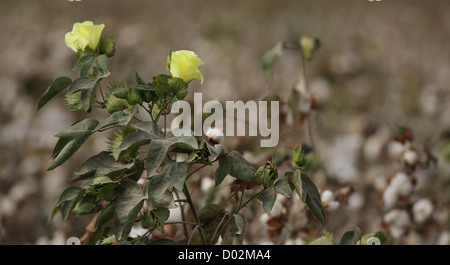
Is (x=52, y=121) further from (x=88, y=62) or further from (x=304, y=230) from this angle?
(x=88, y=62)

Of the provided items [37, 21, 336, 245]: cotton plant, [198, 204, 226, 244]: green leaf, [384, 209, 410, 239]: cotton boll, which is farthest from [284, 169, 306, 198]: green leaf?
[384, 209, 410, 239]: cotton boll

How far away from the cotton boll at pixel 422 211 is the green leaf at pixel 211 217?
2.57ft

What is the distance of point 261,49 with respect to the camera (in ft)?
11.1

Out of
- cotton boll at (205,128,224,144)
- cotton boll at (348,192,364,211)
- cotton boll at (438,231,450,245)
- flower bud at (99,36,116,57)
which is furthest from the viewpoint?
cotton boll at (348,192,364,211)

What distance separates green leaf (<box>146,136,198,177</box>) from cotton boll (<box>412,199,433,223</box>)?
3.13ft

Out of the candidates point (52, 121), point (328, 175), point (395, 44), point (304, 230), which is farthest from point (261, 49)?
point (304, 230)

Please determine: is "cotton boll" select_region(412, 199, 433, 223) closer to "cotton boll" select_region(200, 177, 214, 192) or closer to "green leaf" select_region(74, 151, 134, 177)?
"cotton boll" select_region(200, 177, 214, 192)

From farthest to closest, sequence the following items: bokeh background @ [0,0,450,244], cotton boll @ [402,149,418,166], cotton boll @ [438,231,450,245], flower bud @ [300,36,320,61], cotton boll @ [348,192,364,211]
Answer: cotton boll @ [348,192,364,211] < cotton boll @ [438,231,450,245] < bokeh background @ [0,0,450,244] < cotton boll @ [402,149,418,166] < flower bud @ [300,36,320,61]

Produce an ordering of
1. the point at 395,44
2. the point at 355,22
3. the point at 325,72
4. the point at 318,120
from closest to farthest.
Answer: the point at 318,120 < the point at 325,72 < the point at 395,44 < the point at 355,22

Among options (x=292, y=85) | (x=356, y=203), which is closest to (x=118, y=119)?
(x=292, y=85)

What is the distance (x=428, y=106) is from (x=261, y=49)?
5.26 ft

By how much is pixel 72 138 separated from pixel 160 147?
5.5 inches

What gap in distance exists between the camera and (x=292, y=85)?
5.88ft

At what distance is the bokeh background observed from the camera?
1589 mm
